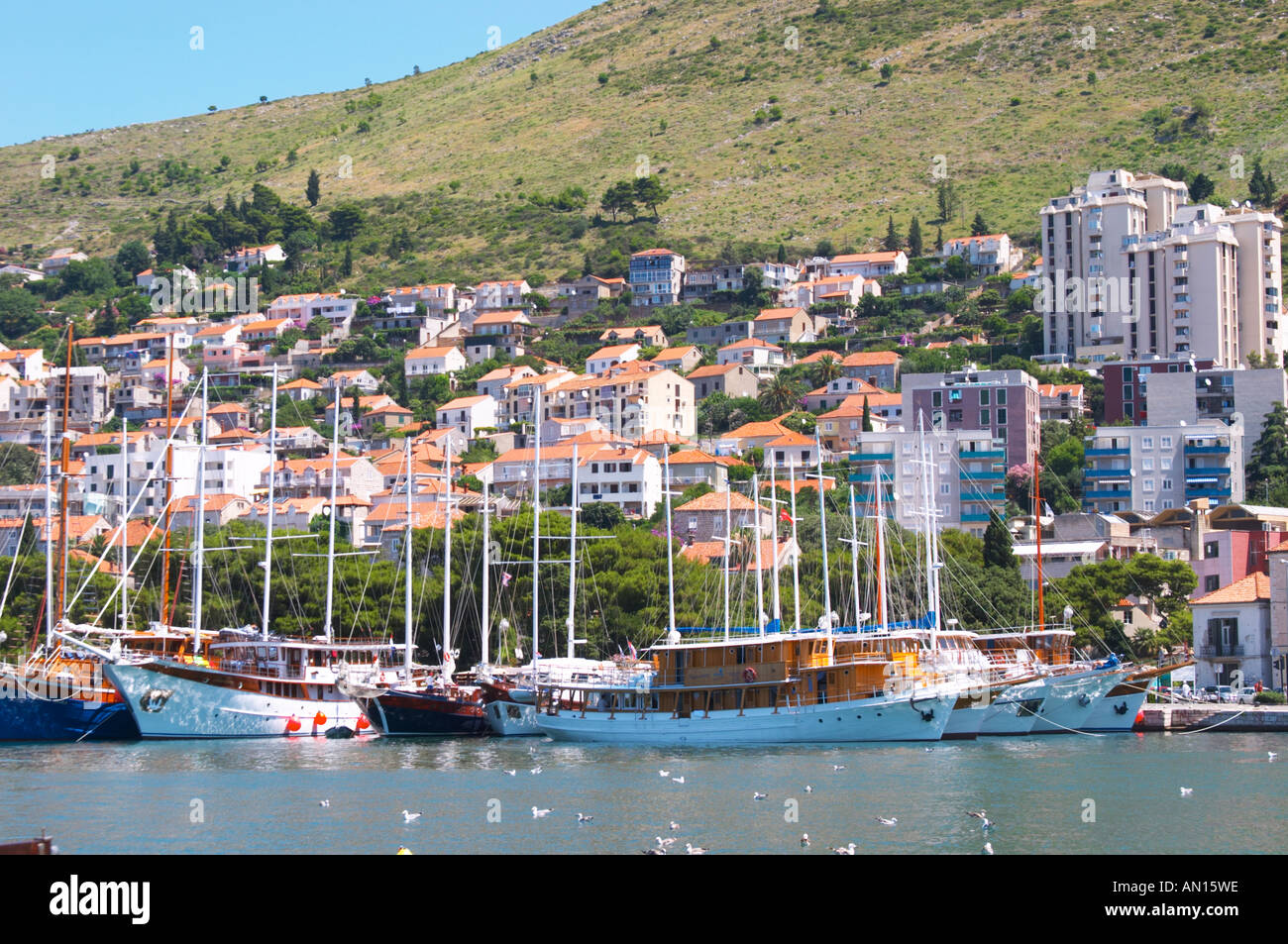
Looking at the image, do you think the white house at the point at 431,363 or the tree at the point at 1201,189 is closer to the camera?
the tree at the point at 1201,189

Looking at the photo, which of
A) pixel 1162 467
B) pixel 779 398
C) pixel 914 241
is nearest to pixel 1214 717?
pixel 1162 467

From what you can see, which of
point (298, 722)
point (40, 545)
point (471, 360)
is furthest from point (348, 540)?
point (471, 360)

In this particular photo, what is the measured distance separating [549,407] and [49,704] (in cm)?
7501

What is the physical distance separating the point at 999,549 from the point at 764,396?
51195mm

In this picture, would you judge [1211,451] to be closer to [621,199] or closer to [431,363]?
[431,363]

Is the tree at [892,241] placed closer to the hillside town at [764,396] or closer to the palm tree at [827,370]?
the hillside town at [764,396]

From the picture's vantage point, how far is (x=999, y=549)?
76375 millimetres

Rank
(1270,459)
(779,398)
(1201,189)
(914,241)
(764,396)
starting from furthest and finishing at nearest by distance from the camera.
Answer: (914,241)
(1201,189)
(764,396)
(779,398)
(1270,459)

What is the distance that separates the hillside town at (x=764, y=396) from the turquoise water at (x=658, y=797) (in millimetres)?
19502

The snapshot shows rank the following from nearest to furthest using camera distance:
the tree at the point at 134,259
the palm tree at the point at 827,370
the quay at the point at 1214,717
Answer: the quay at the point at 1214,717 → the palm tree at the point at 827,370 → the tree at the point at 134,259

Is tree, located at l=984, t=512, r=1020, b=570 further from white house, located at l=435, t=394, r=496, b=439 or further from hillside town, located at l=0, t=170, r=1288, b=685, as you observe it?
white house, located at l=435, t=394, r=496, b=439

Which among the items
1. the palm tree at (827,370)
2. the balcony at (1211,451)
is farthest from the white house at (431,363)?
the balcony at (1211,451)

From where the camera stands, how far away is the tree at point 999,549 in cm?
7594
